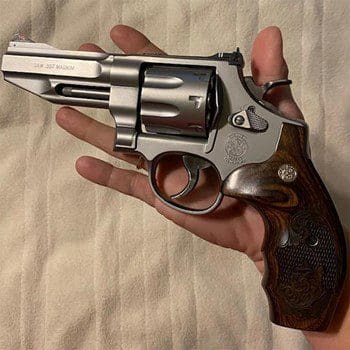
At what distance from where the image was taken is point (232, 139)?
3.55 feet

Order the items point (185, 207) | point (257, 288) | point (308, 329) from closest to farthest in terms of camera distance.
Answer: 1. point (308, 329)
2. point (185, 207)
3. point (257, 288)

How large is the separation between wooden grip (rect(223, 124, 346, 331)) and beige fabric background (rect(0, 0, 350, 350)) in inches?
10.8

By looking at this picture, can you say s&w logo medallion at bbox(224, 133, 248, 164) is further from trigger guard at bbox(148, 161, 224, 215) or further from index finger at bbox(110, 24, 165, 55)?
index finger at bbox(110, 24, 165, 55)

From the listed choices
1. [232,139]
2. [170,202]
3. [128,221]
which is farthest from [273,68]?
[128,221]

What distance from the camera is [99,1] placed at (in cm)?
146

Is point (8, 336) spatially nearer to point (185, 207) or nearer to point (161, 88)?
point (185, 207)

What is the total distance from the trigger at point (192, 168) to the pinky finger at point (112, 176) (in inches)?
5.8

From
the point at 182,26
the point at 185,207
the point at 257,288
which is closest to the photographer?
the point at 185,207

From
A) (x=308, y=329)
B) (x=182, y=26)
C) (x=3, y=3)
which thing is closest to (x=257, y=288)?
(x=308, y=329)

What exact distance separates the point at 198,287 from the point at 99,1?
69cm

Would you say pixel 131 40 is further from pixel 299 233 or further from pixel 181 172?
pixel 299 233

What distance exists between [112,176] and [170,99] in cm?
28

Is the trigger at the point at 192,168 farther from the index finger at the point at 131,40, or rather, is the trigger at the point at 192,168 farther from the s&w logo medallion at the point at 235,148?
the index finger at the point at 131,40

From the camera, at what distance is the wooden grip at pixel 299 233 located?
3.39 feet
